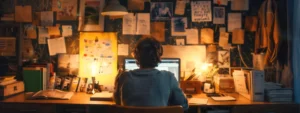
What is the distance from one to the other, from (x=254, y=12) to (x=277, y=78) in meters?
0.67

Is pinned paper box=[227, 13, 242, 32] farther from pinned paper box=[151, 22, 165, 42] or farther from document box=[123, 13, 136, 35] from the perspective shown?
document box=[123, 13, 136, 35]

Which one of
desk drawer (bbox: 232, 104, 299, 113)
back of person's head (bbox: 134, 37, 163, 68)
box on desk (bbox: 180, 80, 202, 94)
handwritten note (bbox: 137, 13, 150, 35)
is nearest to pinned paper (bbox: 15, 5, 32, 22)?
handwritten note (bbox: 137, 13, 150, 35)

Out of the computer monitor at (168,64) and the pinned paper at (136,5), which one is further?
the pinned paper at (136,5)

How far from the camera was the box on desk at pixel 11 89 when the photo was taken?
2.58m

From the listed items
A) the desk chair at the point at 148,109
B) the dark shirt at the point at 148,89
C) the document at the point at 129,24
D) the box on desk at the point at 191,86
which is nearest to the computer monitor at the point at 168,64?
the box on desk at the point at 191,86

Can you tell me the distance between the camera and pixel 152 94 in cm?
191

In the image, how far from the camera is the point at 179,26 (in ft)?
10.3

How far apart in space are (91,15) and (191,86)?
1192 millimetres

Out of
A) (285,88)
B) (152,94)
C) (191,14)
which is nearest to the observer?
(152,94)

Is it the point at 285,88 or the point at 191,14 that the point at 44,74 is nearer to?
the point at 191,14

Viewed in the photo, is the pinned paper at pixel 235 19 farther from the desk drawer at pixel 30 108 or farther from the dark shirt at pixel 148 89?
the desk drawer at pixel 30 108

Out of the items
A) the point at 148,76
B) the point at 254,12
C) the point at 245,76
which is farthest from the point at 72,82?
the point at 254,12

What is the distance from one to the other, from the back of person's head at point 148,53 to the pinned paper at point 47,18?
1.40 meters

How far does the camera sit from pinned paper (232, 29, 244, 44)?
10.2 feet
